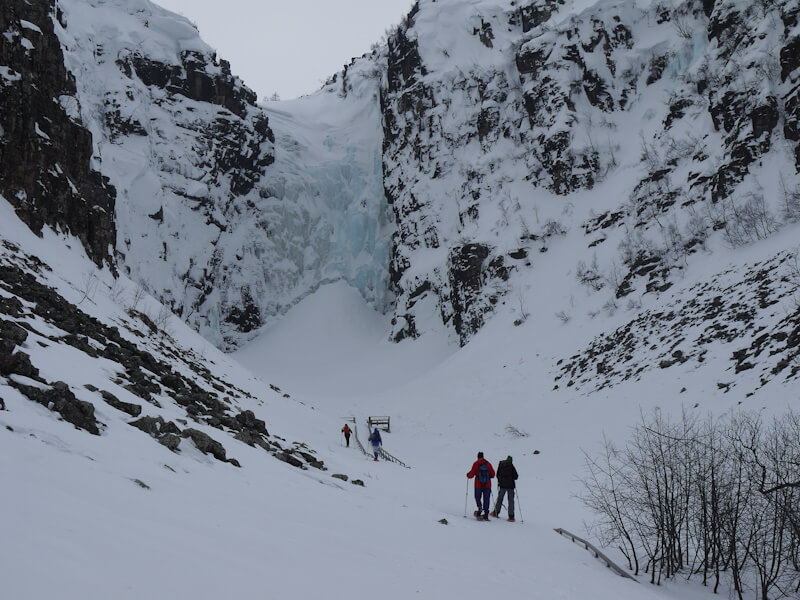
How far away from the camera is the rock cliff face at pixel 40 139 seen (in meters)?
23.2

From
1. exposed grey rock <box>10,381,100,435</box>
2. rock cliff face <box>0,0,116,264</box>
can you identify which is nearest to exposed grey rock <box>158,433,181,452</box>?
exposed grey rock <box>10,381,100,435</box>

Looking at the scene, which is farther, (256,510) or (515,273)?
(515,273)

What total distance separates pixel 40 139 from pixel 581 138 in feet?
161

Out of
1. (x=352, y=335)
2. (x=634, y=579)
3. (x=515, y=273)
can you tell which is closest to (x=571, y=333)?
(x=515, y=273)

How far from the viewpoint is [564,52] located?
61.4 m

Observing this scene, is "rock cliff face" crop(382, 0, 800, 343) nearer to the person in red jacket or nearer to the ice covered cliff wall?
the ice covered cliff wall

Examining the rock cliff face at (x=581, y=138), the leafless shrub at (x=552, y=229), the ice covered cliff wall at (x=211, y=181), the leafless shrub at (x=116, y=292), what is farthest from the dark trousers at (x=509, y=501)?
the ice covered cliff wall at (x=211, y=181)

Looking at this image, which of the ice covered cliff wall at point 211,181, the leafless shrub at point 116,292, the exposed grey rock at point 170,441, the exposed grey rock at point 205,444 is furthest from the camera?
the ice covered cliff wall at point 211,181

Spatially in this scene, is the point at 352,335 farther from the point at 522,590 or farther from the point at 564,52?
the point at 522,590

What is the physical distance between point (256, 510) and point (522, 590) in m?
3.21

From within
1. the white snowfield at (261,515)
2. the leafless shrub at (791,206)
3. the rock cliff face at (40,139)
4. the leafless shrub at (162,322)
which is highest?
the leafless shrub at (791,206)

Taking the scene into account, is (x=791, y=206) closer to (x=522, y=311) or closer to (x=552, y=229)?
(x=522, y=311)

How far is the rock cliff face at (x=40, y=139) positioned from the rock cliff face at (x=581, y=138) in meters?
32.7

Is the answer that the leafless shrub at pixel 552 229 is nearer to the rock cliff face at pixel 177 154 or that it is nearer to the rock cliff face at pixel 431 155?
Result: the rock cliff face at pixel 431 155
